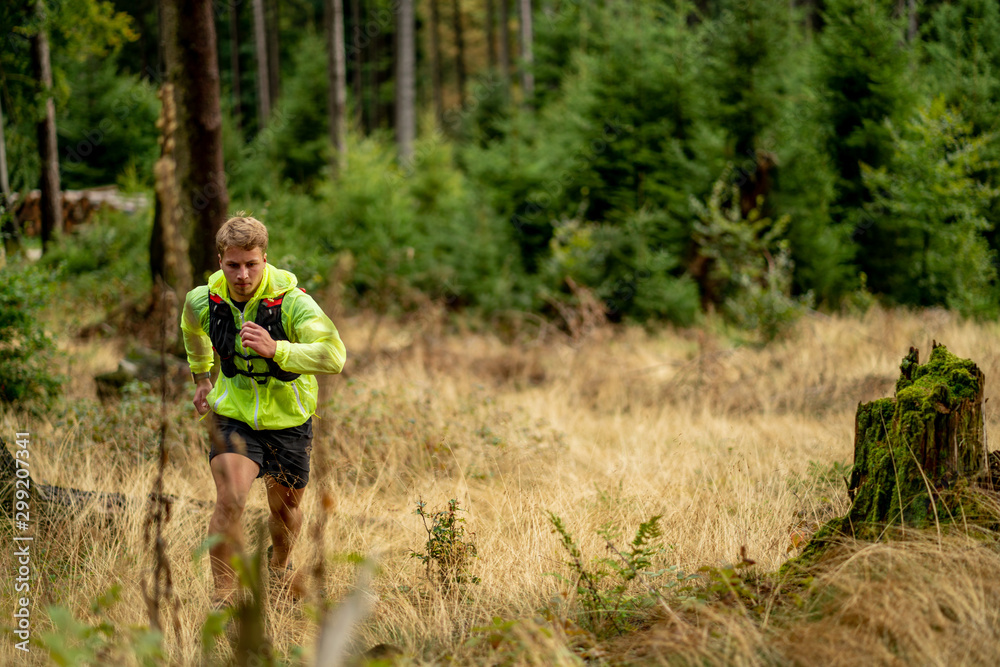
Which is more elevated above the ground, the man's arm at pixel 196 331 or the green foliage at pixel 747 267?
the man's arm at pixel 196 331

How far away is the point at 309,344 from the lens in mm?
3086

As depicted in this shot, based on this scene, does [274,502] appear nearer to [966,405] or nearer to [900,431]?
[900,431]

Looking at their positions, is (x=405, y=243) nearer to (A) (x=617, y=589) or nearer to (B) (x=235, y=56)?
(A) (x=617, y=589)

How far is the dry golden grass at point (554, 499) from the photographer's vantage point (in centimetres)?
251

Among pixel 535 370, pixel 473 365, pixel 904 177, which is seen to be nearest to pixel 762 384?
pixel 535 370

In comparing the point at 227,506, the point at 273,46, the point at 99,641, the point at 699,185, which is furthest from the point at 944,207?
the point at 273,46

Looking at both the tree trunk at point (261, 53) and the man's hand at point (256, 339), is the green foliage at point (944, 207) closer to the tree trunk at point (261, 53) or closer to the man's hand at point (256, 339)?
the man's hand at point (256, 339)

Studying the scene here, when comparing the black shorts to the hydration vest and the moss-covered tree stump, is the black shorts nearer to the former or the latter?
the hydration vest

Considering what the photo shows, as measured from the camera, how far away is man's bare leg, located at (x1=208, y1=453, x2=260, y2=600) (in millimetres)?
3121

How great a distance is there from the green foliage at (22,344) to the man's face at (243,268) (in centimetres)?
342

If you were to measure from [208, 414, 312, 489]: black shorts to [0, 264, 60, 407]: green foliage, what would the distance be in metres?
3.19

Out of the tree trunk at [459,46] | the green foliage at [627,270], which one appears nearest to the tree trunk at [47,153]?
the green foliage at [627,270]

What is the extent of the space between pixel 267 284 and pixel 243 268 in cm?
15

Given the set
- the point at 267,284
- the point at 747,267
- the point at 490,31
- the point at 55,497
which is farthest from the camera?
the point at 490,31
